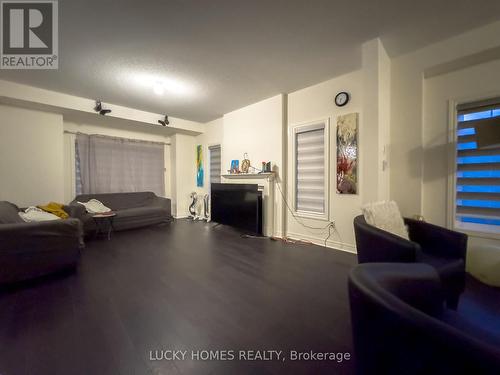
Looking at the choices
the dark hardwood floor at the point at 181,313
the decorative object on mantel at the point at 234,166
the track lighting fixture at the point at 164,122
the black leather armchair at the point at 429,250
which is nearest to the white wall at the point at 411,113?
the black leather armchair at the point at 429,250

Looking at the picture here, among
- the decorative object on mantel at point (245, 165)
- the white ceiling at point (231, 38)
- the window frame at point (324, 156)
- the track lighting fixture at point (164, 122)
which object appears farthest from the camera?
the track lighting fixture at point (164, 122)

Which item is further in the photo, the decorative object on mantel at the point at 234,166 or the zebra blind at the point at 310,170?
the decorative object on mantel at the point at 234,166

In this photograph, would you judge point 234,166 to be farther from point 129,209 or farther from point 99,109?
point 99,109

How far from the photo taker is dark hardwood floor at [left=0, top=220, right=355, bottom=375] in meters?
1.24

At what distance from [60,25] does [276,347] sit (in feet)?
11.8

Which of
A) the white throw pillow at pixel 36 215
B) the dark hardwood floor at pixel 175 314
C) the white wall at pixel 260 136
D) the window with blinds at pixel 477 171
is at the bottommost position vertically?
the dark hardwood floor at pixel 175 314

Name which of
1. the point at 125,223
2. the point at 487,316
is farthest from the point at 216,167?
the point at 487,316

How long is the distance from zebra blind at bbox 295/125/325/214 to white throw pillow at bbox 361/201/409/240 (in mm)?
1380

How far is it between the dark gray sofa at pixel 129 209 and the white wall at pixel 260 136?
1.98 metres

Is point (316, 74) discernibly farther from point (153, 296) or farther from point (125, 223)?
point (125, 223)

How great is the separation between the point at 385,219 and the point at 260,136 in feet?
9.20

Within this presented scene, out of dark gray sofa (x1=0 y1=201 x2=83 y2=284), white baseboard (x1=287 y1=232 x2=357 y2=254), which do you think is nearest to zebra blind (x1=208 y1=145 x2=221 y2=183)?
white baseboard (x1=287 y1=232 x2=357 y2=254)

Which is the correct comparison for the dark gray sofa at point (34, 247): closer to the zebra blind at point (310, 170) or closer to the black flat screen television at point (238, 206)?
the black flat screen television at point (238, 206)

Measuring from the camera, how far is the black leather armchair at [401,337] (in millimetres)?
491
